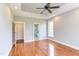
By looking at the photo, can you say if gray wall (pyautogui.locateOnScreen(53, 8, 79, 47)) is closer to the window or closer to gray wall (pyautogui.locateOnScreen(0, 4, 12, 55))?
the window

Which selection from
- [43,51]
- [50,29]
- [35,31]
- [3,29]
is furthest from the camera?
[50,29]

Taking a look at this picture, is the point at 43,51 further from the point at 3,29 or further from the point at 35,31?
→ the point at 35,31

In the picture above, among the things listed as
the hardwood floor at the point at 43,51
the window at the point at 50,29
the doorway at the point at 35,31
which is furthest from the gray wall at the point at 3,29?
the window at the point at 50,29

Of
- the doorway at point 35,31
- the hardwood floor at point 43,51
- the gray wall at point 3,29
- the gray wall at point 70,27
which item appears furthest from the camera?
the doorway at point 35,31

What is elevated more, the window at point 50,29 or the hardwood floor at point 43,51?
the window at point 50,29

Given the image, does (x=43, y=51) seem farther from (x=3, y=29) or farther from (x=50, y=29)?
(x=50, y=29)

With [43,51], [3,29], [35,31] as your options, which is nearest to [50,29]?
[35,31]

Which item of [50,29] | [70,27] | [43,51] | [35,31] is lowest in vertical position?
[43,51]

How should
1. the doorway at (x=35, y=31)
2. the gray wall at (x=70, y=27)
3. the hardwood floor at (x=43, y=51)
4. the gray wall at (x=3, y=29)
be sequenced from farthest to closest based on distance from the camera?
the doorway at (x=35, y=31), the gray wall at (x=70, y=27), the hardwood floor at (x=43, y=51), the gray wall at (x=3, y=29)

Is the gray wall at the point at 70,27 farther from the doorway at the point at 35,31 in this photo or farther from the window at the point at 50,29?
the doorway at the point at 35,31

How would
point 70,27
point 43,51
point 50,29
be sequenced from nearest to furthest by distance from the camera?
1. point 43,51
2. point 70,27
3. point 50,29

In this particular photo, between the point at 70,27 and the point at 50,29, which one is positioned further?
the point at 50,29

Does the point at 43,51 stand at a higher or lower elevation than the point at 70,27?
lower

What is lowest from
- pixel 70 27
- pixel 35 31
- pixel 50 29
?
pixel 35 31
